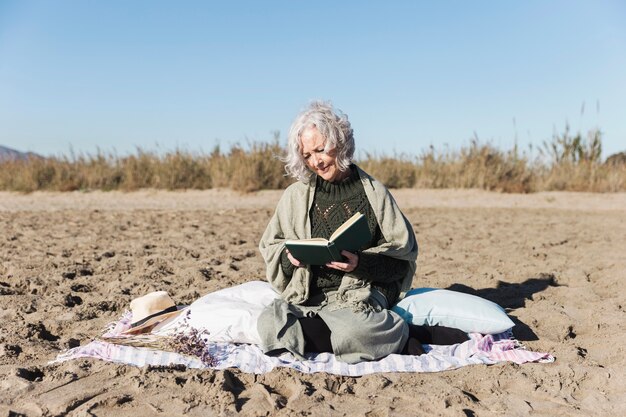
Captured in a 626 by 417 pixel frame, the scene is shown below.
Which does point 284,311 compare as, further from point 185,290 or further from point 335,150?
point 185,290

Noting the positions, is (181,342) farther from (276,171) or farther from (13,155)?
(13,155)

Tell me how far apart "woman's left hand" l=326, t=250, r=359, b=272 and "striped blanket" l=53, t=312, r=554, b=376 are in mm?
469

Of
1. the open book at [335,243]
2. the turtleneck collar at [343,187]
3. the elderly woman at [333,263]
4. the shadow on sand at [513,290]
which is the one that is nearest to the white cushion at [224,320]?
the elderly woman at [333,263]

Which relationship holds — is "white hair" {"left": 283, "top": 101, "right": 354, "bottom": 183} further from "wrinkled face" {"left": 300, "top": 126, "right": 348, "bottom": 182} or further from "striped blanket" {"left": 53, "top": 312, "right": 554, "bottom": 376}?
"striped blanket" {"left": 53, "top": 312, "right": 554, "bottom": 376}

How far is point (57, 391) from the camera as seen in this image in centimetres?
284

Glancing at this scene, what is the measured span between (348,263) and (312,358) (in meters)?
0.53

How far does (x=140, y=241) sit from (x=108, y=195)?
20.9 ft

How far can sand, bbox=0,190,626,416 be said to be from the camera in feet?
9.13

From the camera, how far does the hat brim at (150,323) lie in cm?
358

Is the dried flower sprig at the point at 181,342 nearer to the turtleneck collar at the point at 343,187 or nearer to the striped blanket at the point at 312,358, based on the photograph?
the striped blanket at the point at 312,358

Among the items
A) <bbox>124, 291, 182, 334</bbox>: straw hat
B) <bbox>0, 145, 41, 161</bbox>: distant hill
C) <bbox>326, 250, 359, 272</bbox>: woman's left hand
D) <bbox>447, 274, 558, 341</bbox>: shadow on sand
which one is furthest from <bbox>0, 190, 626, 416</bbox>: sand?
<bbox>0, 145, 41, 161</bbox>: distant hill

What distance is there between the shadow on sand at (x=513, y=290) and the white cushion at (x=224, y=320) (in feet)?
5.75

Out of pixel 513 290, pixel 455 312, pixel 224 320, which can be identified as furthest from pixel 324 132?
pixel 513 290

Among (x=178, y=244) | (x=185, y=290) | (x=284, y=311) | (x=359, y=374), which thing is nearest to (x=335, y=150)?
(x=284, y=311)
